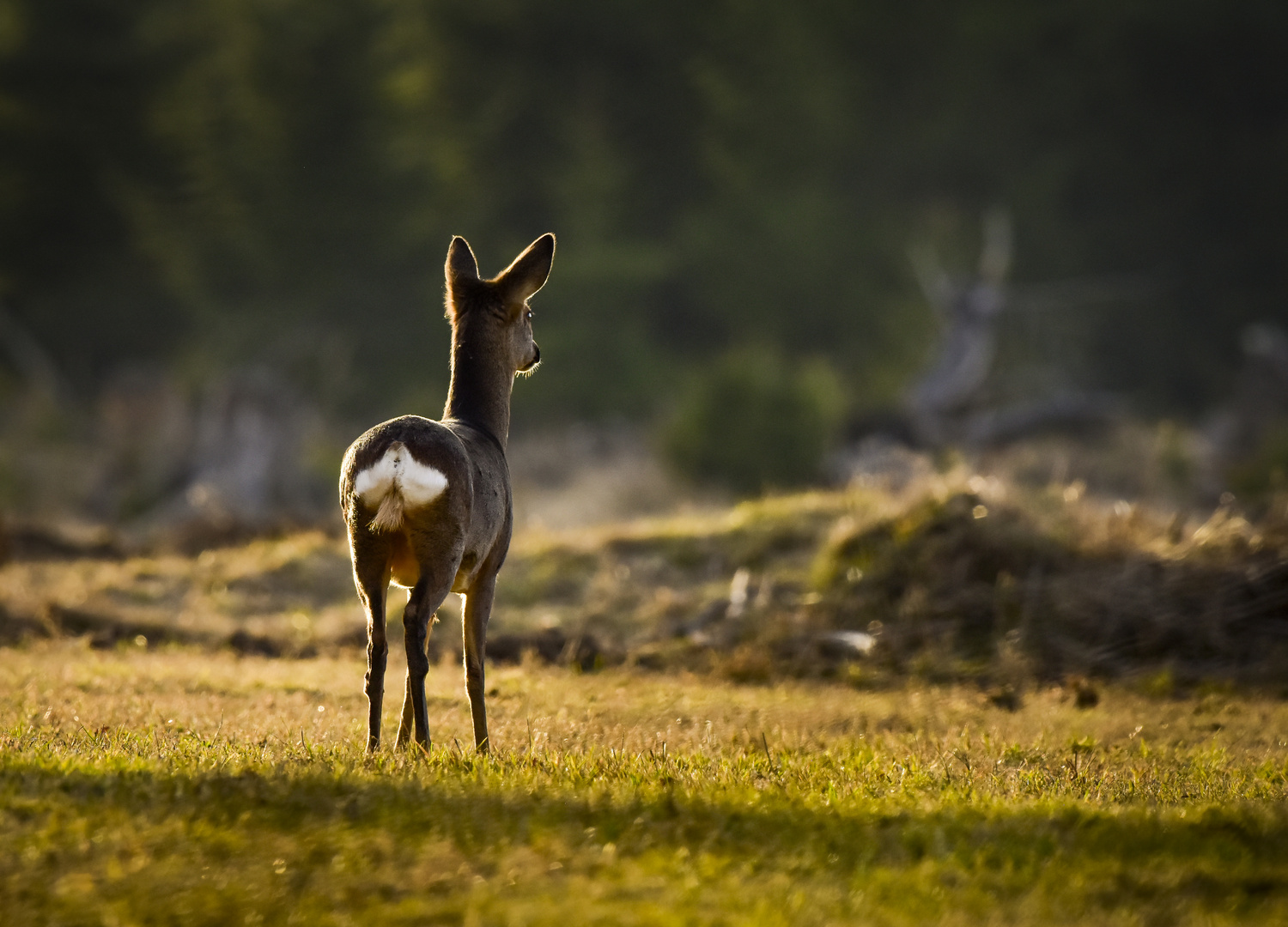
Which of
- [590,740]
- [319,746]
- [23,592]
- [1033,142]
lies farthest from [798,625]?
[1033,142]

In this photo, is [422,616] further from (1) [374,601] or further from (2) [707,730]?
(2) [707,730]

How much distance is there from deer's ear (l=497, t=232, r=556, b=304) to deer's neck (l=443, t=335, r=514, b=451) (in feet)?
1.28

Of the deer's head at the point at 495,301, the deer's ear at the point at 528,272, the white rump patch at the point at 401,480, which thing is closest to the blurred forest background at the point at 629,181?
the deer's head at the point at 495,301

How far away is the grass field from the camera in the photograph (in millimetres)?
4656

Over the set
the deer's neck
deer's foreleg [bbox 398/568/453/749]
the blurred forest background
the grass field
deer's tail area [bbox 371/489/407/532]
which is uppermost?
the blurred forest background

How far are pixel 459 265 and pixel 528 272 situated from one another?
48cm

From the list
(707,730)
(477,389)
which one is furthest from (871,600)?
(477,389)

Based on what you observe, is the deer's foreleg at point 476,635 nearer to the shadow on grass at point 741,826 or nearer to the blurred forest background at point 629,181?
the shadow on grass at point 741,826

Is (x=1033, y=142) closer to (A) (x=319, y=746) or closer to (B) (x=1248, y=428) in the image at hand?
(B) (x=1248, y=428)

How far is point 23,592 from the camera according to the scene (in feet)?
51.1

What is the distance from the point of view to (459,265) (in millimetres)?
8922

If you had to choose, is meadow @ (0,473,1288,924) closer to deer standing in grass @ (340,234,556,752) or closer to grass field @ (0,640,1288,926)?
grass field @ (0,640,1288,926)

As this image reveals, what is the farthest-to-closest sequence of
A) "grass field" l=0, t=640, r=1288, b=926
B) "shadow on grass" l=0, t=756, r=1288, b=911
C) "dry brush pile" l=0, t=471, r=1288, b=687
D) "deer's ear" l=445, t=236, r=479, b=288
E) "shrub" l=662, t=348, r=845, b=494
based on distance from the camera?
"shrub" l=662, t=348, r=845, b=494
"dry brush pile" l=0, t=471, r=1288, b=687
"deer's ear" l=445, t=236, r=479, b=288
"shadow on grass" l=0, t=756, r=1288, b=911
"grass field" l=0, t=640, r=1288, b=926

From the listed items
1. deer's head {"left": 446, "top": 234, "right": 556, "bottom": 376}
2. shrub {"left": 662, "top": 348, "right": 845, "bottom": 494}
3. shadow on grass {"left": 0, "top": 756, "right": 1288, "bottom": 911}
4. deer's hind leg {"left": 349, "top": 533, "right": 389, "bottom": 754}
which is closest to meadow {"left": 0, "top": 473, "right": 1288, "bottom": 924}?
shadow on grass {"left": 0, "top": 756, "right": 1288, "bottom": 911}
